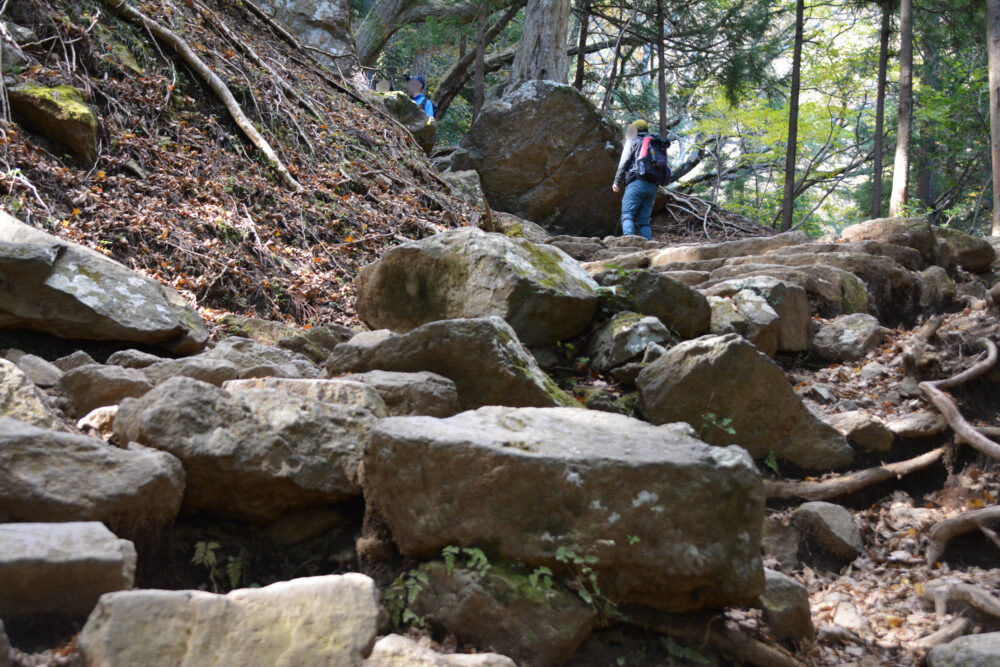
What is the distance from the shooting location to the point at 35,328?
418cm

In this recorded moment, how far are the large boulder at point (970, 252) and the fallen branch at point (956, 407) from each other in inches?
131

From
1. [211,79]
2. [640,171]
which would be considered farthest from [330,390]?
[640,171]

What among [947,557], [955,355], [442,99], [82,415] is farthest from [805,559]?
[442,99]

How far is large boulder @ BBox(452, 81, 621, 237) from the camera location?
13.5 metres

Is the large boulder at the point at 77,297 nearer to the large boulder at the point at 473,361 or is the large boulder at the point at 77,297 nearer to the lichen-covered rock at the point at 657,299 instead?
the large boulder at the point at 473,361

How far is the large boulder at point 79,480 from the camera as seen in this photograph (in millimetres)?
2160

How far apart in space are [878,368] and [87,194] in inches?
260

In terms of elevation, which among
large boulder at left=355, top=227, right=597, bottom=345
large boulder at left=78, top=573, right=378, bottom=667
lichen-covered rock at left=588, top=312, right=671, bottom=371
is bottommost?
large boulder at left=78, top=573, right=378, bottom=667

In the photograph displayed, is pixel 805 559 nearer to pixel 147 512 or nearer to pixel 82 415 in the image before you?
pixel 147 512

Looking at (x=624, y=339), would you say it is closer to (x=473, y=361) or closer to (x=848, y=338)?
(x=473, y=361)

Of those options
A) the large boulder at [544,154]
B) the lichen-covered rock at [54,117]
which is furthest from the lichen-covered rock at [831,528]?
the large boulder at [544,154]

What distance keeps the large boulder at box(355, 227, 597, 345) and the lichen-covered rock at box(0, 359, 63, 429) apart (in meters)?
2.53

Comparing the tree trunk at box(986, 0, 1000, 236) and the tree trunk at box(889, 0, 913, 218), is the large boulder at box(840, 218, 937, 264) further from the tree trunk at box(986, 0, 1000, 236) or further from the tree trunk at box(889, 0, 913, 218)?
the tree trunk at box(889, 0, 913, 218)

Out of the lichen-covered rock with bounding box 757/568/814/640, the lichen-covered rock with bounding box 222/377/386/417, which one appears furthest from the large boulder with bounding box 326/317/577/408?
the lichen-covered rock with bounding box 757/568/814/640
